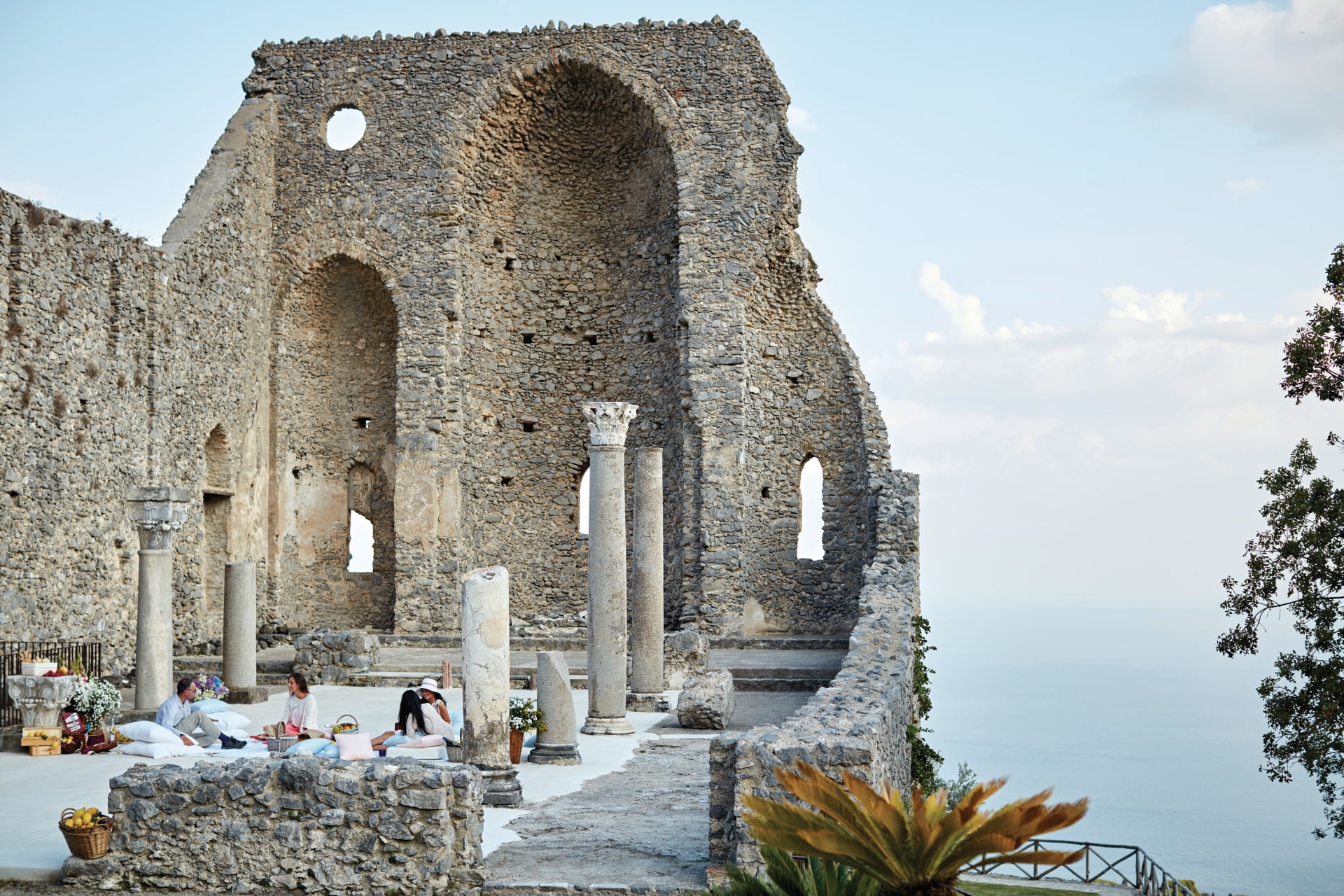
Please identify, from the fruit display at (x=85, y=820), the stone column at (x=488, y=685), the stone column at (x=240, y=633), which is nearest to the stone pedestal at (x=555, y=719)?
the stone column at (x=488, y=685)

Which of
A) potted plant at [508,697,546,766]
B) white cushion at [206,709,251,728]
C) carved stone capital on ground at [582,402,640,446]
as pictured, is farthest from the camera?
carved stone capital on ground at [582,402,640,446]

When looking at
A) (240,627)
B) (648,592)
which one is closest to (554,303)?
(240,627)

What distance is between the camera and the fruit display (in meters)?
8.77

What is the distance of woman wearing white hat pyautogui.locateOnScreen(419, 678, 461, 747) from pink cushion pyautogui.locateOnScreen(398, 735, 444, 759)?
12cm

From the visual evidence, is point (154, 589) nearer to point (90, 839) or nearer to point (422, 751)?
point (422, 751)

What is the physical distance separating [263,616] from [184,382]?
577 cm

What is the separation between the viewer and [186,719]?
46.7ft

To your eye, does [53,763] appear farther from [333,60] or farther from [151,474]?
[333,60]

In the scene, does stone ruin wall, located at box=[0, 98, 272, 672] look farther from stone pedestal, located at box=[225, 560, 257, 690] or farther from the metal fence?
stone pedestal, located at box=[225, 560, 257, 690]

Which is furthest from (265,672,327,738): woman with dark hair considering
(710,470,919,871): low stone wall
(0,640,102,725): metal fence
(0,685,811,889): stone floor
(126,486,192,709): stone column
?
(710,470,919,871): low stone wall

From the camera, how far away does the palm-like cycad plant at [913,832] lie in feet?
20.9

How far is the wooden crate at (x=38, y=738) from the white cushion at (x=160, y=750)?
671 mm

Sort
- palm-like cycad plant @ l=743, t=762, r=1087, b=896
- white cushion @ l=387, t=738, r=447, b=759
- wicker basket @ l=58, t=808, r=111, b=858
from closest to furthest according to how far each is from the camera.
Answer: palm-like cycad plant @ l=743, t=762, r=1087, b=896 → wicker basket @ l=58, t=808, r=111, b=858 → white cushion @ l=387, t=738, r=447, b=759

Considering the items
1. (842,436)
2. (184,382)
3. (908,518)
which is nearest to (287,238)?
(184,382)
